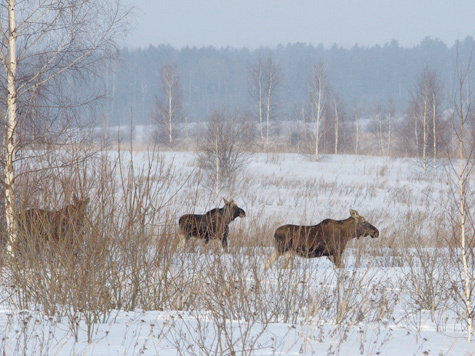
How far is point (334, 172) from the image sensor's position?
97.3ft

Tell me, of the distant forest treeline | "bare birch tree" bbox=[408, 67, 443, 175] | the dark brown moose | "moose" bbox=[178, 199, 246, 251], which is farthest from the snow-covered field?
the distant forest treeline

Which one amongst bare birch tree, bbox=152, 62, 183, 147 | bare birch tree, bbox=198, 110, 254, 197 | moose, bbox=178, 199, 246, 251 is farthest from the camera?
bare birch tree, bbox=152, 62, 183, 147

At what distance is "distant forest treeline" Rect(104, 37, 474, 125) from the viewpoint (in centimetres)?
9862

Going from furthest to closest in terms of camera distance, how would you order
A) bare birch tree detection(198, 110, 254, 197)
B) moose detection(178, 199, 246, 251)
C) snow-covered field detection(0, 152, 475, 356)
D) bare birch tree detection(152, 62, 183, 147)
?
bare birch tree detection(152, 62, 183, 147), bare birch tree detection(198, 110, 254, 197), moose detection(178, 199, 246, 251), snow-covered field detection(0, 152, 475, 356)

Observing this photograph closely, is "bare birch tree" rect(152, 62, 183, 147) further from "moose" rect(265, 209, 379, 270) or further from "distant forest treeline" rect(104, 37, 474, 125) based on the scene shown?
"distant forest treeline" rect(104, 37, 474, 125)

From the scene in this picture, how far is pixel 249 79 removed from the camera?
10025cm

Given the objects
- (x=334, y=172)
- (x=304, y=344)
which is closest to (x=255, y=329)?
(x=304, y=344)

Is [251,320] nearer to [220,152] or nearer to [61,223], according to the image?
[61,223]

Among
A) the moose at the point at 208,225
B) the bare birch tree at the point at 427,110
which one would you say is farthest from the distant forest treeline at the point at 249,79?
the moose at the point at 208,225

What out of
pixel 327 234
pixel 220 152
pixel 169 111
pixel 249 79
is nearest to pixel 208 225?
pixel 327 234

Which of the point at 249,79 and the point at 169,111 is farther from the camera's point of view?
the point at 249,79

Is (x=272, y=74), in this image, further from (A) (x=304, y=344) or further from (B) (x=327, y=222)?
(A) (x=304, y=344)

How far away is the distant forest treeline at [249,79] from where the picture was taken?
98625mm

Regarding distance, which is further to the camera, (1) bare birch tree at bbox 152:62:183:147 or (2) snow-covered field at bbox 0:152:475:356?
(1) bare birch tree at bbox 152:62:183:147
